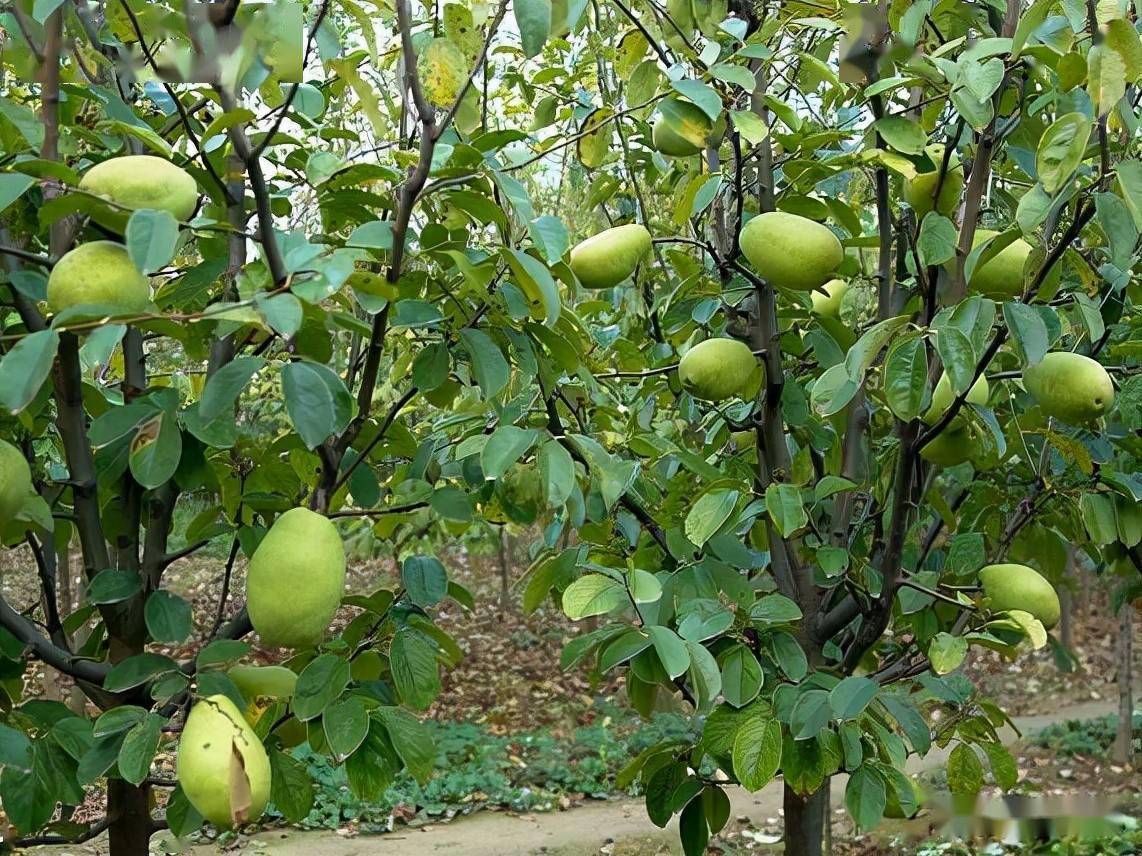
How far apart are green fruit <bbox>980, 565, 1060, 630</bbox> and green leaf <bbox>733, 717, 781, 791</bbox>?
40cm

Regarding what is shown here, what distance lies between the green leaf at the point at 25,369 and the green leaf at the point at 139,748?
44cm

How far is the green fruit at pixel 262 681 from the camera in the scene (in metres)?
1.17

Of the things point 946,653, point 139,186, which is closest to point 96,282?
point 139,186

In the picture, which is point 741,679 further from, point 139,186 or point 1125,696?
point 1125,696

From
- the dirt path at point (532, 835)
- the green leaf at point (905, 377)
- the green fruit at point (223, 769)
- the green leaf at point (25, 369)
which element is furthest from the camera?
the dirt path at point (532, 835)

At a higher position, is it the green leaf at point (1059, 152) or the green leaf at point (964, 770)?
the green leaf at point (1059, 152)

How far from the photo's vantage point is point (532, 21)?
3.33 ft

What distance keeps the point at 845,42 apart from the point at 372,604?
45.8 inches

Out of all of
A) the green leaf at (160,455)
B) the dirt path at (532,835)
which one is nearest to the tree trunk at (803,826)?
the green leaf at (160,455)

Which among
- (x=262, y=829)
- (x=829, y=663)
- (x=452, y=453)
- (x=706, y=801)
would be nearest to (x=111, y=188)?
(x=452, y=453)

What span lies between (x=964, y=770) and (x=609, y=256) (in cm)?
102

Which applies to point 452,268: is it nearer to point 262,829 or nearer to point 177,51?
point 177,51

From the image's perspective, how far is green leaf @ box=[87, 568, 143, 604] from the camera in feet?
4.12

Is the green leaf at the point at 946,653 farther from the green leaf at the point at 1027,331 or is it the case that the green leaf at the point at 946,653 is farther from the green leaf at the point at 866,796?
the green leaf at the point at 1027,331
